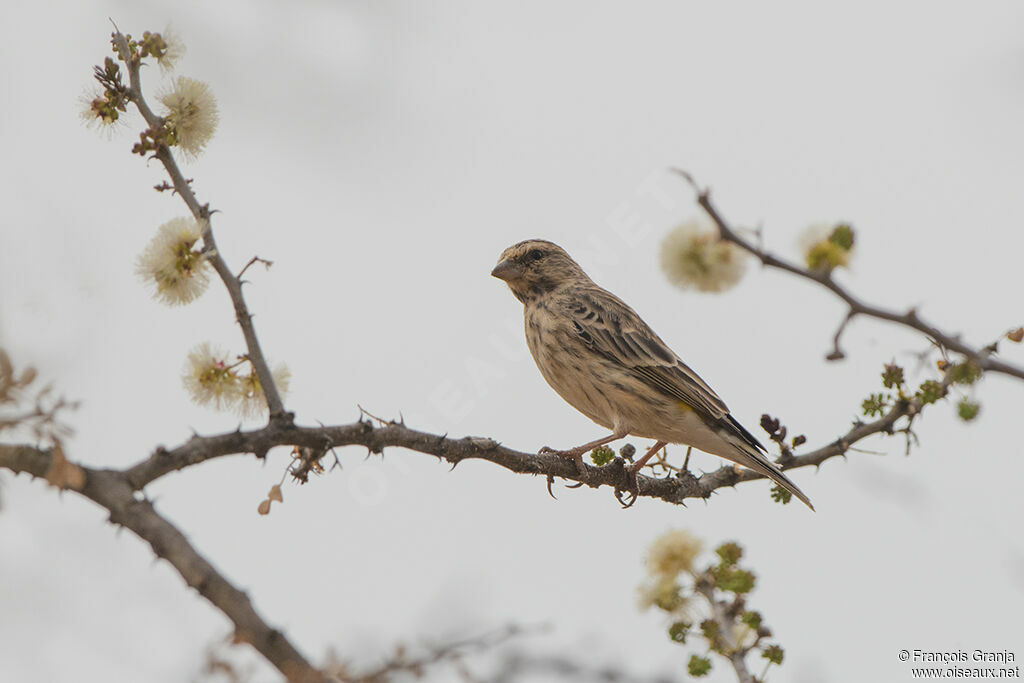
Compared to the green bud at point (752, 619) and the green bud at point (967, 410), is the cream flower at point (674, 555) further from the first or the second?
the green bud at point (967, 410)

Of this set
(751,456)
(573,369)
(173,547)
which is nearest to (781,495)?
(751,456)

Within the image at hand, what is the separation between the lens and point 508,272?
8.85 metres

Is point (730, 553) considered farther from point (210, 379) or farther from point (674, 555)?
point (210, 379)

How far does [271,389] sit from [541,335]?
200 inches

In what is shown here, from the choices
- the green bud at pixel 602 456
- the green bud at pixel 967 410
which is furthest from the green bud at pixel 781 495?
the green bud at pixel 967 410

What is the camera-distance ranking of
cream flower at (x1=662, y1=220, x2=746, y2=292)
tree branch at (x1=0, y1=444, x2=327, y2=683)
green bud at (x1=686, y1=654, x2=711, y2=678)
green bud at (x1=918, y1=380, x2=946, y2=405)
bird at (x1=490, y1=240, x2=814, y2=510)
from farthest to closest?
bird at (x1=490, y1=240, x2=814, y2=510) → green bud at (x1=918, y1=380, x2=946, y2=405) → green bud at (x1=686, y1=654, x2=711, y2=678) → cream flower at (x1=662, y1=220, x2=746, y2=292) → tree branch at (x1=0, y1=444, x2=327, y2=683)

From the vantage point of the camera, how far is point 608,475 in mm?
6168

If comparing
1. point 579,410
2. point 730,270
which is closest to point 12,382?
point 730,270

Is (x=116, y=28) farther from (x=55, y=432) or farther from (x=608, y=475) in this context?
(x=608, y=475)

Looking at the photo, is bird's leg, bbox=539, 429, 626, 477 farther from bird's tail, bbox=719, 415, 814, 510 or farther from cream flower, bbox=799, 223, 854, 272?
cream flower, bbox=799, 223, 854, 272

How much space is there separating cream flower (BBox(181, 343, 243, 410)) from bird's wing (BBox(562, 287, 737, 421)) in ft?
14.1

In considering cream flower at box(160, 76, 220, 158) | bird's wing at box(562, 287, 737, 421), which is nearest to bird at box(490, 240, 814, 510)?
bird's wing at box(562, 287, 737, 421)

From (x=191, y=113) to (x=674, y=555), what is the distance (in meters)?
2.70

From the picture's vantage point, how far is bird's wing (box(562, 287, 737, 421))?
760 centimetres
